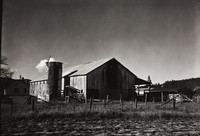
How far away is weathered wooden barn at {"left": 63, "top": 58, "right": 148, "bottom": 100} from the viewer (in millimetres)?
25781

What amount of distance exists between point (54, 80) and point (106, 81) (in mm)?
6594

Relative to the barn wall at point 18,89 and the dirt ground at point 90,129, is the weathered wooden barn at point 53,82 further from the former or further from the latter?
the barn wall at point 18,89

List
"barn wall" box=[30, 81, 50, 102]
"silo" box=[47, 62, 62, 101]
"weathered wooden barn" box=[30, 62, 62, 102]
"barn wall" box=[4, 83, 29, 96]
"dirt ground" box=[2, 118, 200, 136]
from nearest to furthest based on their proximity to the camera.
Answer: "dirt ground" box=[2, 118, 200, 136] < "weathered wooden barn" box=[30, 62, 62, 102] < "silo" box=[47, 62, 62, 101] < "barn wall" box=[30, 81, 50, 102] < "barn wall" box=[4, 83, 29, 96]

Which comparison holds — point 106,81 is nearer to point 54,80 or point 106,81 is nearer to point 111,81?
point 111,81

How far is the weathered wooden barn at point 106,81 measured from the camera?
25.8 m

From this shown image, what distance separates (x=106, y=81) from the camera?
87.4 feet

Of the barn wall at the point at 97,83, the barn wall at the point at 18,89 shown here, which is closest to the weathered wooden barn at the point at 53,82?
the barn wall at the point at 97,83

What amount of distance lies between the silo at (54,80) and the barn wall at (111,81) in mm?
3825

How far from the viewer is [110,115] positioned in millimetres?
11664

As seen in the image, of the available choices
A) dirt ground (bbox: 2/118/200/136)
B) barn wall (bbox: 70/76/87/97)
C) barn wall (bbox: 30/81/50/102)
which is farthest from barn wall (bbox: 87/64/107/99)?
dirt ground (bbox: 2/118/200/136)

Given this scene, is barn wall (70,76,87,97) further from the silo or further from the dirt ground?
the dirt ground

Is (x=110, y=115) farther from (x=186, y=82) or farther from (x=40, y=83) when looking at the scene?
(x=186, y=82)


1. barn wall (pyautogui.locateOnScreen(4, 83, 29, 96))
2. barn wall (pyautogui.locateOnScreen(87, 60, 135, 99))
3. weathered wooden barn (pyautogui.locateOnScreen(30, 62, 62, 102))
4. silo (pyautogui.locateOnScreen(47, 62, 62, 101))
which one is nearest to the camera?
weathered wooden barn (pyautogui.locateOnScreen(30, 62, 62, 102))

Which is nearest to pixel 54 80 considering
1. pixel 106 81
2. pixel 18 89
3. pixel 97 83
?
pixel 97 83
